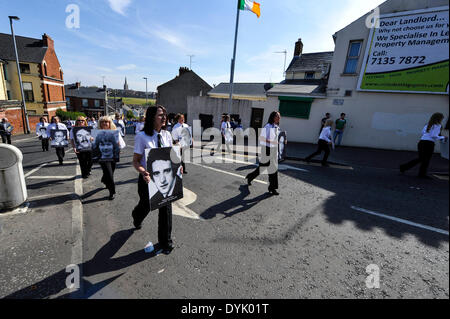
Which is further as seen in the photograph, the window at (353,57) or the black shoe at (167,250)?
the window at (353,57)

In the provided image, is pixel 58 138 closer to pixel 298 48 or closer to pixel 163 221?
pixel 163 221

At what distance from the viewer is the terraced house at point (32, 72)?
28.5 m

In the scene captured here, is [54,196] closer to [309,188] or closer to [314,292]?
[314,292]

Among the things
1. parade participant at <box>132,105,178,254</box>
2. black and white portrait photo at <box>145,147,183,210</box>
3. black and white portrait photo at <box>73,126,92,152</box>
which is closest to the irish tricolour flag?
black and white portrait photo at <box>73,126,92,152</box>

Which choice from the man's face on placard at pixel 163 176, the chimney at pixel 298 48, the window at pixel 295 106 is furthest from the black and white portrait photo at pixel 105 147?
the chimney at pixel 298 48

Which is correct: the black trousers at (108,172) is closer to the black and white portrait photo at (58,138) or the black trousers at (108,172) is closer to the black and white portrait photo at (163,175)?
the black and white portrait photo at (163,175)

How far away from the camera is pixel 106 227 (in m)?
3.61

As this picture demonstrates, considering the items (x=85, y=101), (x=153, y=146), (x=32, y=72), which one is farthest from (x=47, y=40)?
(x=153, y=146)

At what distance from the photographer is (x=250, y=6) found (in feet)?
39.9

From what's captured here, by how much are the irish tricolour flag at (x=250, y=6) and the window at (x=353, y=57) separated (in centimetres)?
603

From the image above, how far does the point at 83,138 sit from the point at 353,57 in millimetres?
13884

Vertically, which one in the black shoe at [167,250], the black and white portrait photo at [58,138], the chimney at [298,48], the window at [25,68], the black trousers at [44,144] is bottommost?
the black trousers at [44,144]
